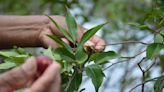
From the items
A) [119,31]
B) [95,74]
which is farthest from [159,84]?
[119,31]

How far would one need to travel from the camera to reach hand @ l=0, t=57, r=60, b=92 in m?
0.87

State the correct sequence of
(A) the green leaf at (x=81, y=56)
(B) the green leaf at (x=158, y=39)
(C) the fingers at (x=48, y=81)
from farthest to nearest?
(B) the green leaf at (x=158, y=39) < (A) the green leaf at (x=81, y=56) < (C) the fingers at (x=48, y=81)

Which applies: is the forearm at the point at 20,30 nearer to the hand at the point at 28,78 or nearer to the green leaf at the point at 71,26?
the green leaf at the point at 71,26


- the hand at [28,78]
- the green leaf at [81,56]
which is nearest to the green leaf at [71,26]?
the green leaf at [81,56]

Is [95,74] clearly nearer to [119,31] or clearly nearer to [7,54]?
[7,54]

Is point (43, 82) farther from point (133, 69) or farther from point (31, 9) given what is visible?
Result: point (31, 9)

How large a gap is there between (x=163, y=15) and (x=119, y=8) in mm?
1620

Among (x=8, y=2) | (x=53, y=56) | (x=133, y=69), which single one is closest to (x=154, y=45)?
(x=53, y=56)

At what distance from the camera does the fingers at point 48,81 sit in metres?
0.85

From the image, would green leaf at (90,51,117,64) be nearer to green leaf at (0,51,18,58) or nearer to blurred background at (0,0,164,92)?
green leaf at (0,51,18,58)

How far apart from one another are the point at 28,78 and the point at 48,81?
49 mm

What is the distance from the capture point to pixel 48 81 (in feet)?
2.81

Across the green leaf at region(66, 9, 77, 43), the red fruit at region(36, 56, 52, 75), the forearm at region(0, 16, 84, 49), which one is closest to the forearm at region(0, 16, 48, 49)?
the forearm at region(0, 16, 84, 49)

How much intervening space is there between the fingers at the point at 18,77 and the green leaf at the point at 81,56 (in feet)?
0.87
